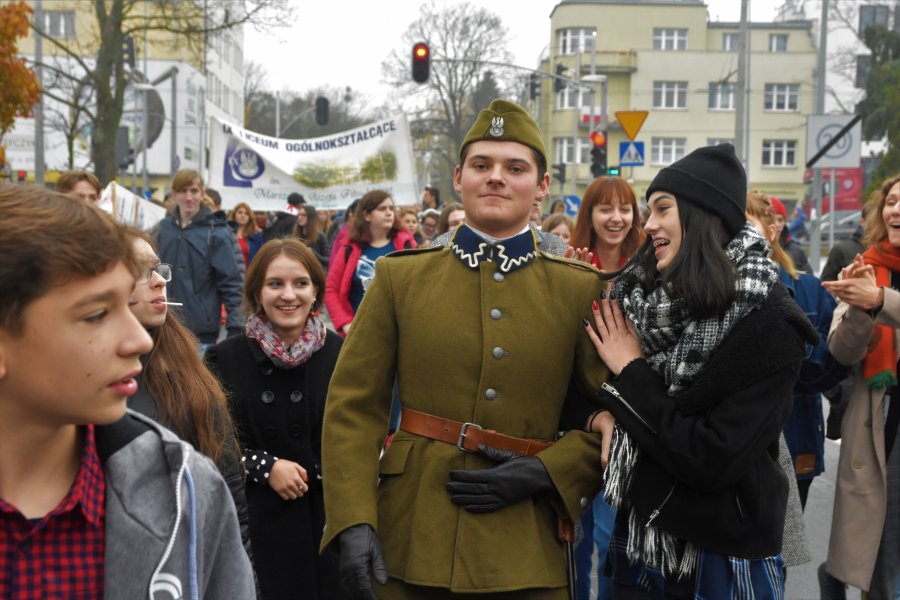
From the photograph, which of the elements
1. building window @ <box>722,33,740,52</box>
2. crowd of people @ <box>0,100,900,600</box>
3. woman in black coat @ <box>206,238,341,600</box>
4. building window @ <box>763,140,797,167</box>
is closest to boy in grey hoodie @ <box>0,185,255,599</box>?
crowd of people @ <box>0,100,900,600</box>

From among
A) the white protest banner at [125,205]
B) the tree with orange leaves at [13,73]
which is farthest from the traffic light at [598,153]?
the white protest banner at [125,205]

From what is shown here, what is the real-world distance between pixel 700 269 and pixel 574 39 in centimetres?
7322

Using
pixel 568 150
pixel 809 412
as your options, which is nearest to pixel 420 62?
pixel 809 412

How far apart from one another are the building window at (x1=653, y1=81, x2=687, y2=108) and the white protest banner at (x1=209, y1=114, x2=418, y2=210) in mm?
59103

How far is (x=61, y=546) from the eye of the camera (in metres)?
2.05

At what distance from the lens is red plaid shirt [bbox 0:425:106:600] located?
6.57 ft

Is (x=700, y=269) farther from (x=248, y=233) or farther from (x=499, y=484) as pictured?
(x=248, y=233)

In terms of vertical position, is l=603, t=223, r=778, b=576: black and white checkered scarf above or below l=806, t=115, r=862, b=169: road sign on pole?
below

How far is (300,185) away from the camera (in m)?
14.6

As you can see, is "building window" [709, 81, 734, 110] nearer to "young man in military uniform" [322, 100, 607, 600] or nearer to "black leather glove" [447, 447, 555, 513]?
"young man in military uniform" [322, 100, 607, 600]

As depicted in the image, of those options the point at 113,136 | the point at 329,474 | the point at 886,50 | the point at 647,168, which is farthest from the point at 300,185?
the point at 647,168

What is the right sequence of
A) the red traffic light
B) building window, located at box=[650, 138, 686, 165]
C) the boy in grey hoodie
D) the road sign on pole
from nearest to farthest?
the boy in grey hoodie
the road sign on pole
the red traffic light
building window, located at box=[650, 138, 686, 165]

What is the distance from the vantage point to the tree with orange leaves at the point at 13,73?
15016mm

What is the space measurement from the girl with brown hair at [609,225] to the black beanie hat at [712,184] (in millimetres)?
2815
